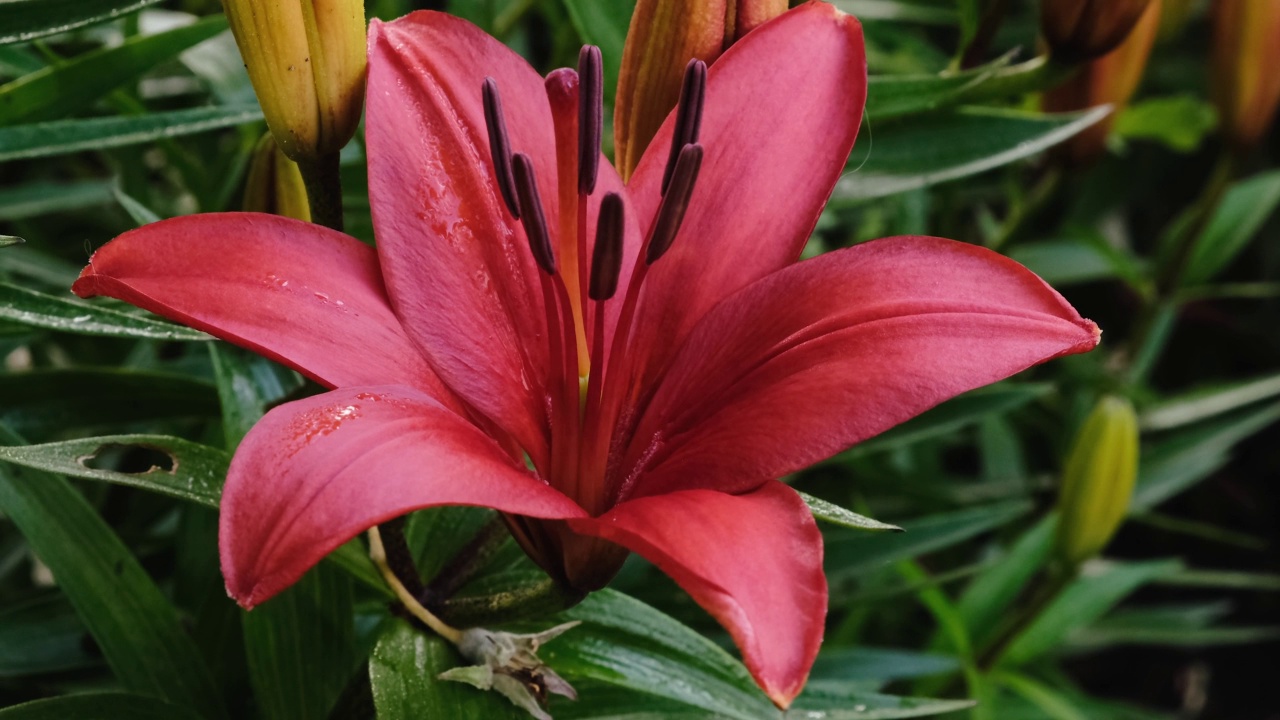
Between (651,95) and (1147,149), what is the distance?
120 cm

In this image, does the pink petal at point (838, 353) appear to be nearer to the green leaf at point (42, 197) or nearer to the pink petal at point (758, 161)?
the pink petal at point (758, 161)

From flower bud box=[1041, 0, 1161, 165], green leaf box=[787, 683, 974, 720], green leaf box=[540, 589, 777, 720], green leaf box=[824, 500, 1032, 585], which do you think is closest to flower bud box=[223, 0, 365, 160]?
green leaf box=[540, 589, 777, 720]

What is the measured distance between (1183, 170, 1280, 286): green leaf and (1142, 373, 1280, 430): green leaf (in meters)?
0.12

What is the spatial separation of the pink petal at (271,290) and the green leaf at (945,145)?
1.12ft

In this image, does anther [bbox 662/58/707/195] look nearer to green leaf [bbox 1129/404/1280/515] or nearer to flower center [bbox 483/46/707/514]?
flower center [bbox 483/46/707/514]

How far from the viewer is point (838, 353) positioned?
0.37 meters

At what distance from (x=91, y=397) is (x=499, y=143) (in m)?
0.33

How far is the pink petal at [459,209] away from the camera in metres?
0.39

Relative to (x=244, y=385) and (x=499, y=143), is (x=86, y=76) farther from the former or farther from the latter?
(x=499, y=143)

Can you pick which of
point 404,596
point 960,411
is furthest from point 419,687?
point 960,411

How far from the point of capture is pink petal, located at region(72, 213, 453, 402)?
340 millimetres

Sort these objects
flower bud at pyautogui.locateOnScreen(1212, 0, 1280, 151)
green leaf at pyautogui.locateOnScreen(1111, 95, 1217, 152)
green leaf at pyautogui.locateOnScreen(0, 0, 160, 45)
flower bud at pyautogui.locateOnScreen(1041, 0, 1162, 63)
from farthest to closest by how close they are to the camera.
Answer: green leaf at pyautogui.locateOnScreen(1111, 95, 1217, 152) → flower bud at pyautogui.locateOnScreen(1212, 0, 1280, 151) → flower bud at pyautogui.locateOnScreen(1041, 0, 1162, 63) → green leaf at pyautogui.locateOnScreen(0, 0, 160, 45)

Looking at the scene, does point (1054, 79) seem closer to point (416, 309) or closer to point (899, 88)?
point (899, 88)

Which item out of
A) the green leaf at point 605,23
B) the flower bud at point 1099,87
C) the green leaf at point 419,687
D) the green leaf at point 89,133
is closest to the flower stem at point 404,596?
the green leaf at point 419,687
